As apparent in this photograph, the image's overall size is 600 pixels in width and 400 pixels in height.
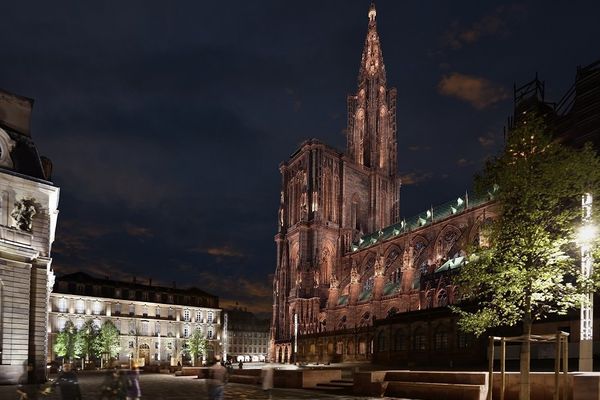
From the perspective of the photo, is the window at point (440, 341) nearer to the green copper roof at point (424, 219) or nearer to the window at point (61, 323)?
the green copper roof at point (424, 219)

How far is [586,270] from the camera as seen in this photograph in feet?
65.2

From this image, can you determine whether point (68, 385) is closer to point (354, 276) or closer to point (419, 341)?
point (419, 341)

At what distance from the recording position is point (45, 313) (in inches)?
1366

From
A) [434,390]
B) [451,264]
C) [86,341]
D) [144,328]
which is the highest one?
[451,264]

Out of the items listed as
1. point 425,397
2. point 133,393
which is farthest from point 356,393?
point 133,393

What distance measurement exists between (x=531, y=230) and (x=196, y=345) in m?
89.3

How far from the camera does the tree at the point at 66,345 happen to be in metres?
85.8

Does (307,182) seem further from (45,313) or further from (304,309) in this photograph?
(45,313)

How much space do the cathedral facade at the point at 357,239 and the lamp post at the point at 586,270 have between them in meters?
48.9

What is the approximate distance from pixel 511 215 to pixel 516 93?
40.3m

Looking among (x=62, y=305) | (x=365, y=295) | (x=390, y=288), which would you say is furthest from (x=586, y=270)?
(x=62, y=305)

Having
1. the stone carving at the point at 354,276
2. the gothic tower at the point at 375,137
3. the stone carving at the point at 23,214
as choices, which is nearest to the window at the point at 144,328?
the stone carving at the point at 354,276

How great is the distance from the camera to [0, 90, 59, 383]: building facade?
103ft

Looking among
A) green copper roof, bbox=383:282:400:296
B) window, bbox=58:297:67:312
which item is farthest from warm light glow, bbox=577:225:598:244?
window, bbox=58:297:67:312
